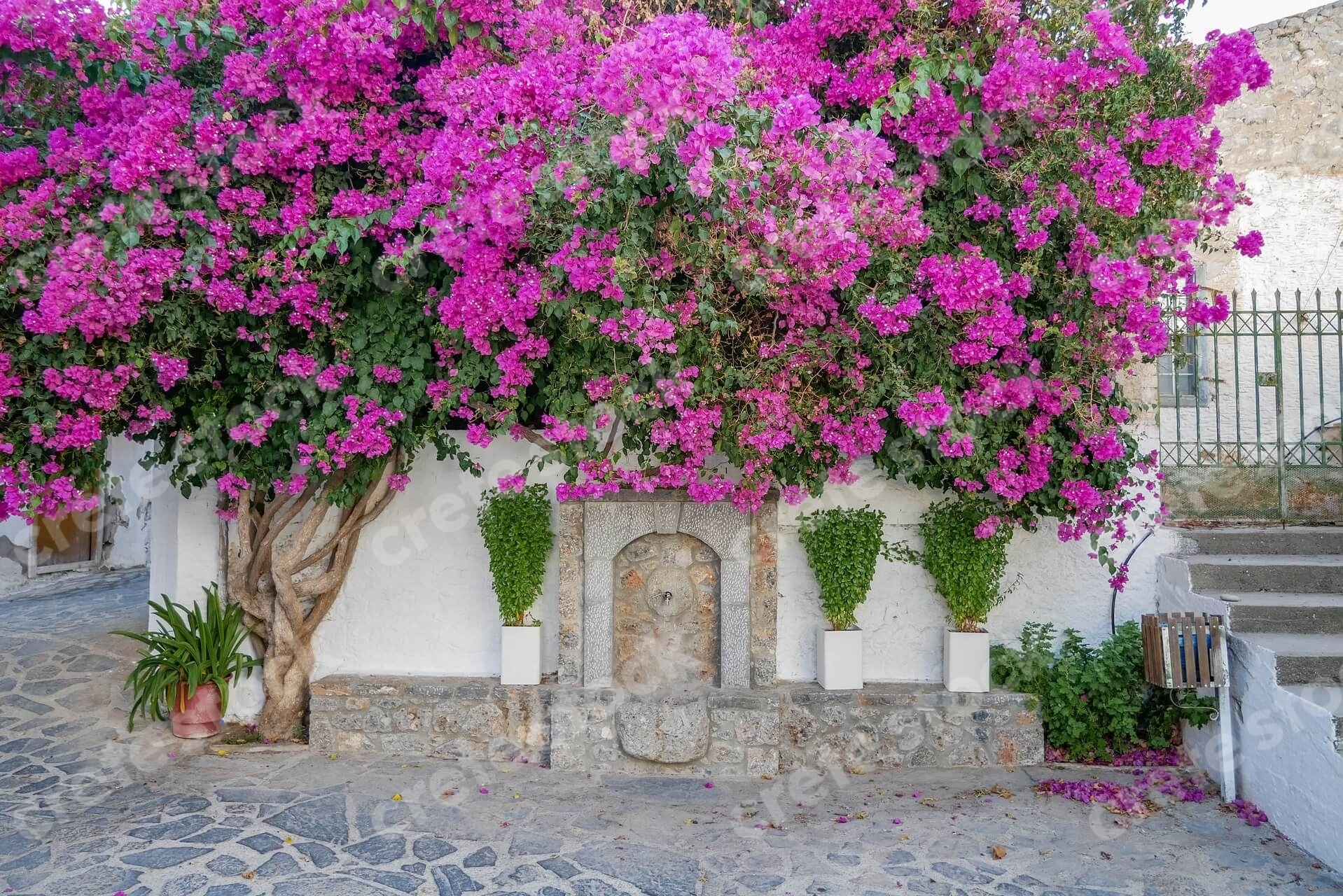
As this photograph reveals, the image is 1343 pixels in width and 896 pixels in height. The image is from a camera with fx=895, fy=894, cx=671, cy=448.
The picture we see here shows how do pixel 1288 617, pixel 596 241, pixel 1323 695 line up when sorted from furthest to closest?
pixel 1288 617, pixel 1323 695, pixel 596 241

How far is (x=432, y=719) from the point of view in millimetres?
5496

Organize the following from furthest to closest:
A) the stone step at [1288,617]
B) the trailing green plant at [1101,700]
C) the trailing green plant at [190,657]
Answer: the trailing green plant at [190,657]
the trailing green plant at [1101,700]
the stone step at [1288,617]

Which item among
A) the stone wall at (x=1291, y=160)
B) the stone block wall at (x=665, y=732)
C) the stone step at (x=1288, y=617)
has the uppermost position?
the stone wall at (x=1291, y=160)

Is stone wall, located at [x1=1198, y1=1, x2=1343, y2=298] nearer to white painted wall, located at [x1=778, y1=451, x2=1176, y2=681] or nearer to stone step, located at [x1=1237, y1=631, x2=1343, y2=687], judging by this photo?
white painted wall, located at [x1=778, y1=451, x2=1176, y2=681]

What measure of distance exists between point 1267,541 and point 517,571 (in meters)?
4.70

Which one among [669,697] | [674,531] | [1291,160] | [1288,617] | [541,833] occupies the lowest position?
[541,833]

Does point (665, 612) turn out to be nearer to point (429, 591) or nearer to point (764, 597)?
point (764, 597)

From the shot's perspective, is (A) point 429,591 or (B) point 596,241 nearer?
(B) point 596,241

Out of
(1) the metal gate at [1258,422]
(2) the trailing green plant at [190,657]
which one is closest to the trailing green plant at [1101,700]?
(1) the metal gate at [1258,422]

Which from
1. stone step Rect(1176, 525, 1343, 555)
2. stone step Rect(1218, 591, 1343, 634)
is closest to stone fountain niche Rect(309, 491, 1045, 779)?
stone step Rect(1218, 591, 1343, 634)

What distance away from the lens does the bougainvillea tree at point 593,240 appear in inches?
169

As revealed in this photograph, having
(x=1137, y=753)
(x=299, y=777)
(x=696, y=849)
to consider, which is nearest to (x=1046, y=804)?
(x=1137, y=753)

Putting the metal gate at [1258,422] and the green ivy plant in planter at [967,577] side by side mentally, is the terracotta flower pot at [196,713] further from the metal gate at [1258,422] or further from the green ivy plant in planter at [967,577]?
the metal gate at [1258,422]

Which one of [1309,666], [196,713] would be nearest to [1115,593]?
[1309,666]
